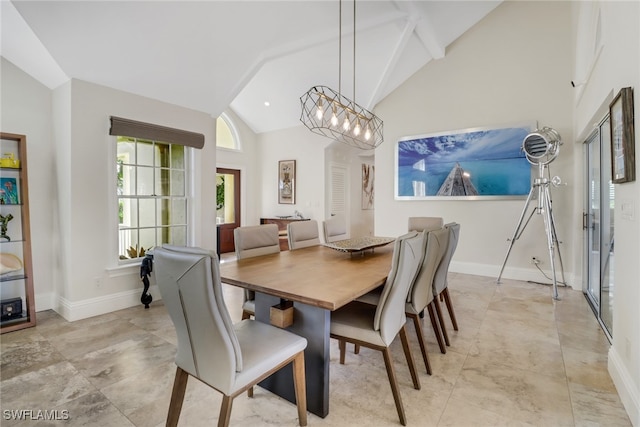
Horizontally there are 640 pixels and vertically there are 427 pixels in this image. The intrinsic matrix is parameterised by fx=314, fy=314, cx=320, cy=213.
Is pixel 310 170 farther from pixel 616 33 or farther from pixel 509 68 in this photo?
pixel 616 33

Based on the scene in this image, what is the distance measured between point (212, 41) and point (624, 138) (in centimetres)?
349

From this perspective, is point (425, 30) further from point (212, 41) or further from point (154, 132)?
point (154, 132)

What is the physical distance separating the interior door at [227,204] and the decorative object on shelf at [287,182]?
967 mm

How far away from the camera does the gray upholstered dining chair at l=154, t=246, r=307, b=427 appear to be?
4.08 feet

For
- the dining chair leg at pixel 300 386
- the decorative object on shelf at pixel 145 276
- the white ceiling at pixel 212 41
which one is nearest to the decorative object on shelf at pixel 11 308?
the decorative object on shelf at pixel 145 276

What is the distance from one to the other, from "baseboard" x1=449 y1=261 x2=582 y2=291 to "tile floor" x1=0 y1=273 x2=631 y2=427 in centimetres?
135

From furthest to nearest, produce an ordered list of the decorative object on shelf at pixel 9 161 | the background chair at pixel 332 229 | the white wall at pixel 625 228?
the background chair at pixel 332 229 < the decorative object on shelf at pixel 9 161 < the white wall at pixel 625 228

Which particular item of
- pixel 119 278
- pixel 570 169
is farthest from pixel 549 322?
pixel 119 278

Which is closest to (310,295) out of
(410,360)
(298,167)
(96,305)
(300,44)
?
(410,360)

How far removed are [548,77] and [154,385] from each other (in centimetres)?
566

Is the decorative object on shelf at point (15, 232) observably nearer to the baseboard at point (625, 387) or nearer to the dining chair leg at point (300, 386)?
the dining chair leg at point (300, 386)

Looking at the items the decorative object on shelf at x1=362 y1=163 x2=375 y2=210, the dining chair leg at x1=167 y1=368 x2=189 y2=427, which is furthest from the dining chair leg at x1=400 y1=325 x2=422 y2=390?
the decorative object on shelf at x1=362 y1=163 x2=375 y2=210

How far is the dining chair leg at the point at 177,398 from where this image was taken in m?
1.52

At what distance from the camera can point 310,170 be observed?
6621 millimetres
